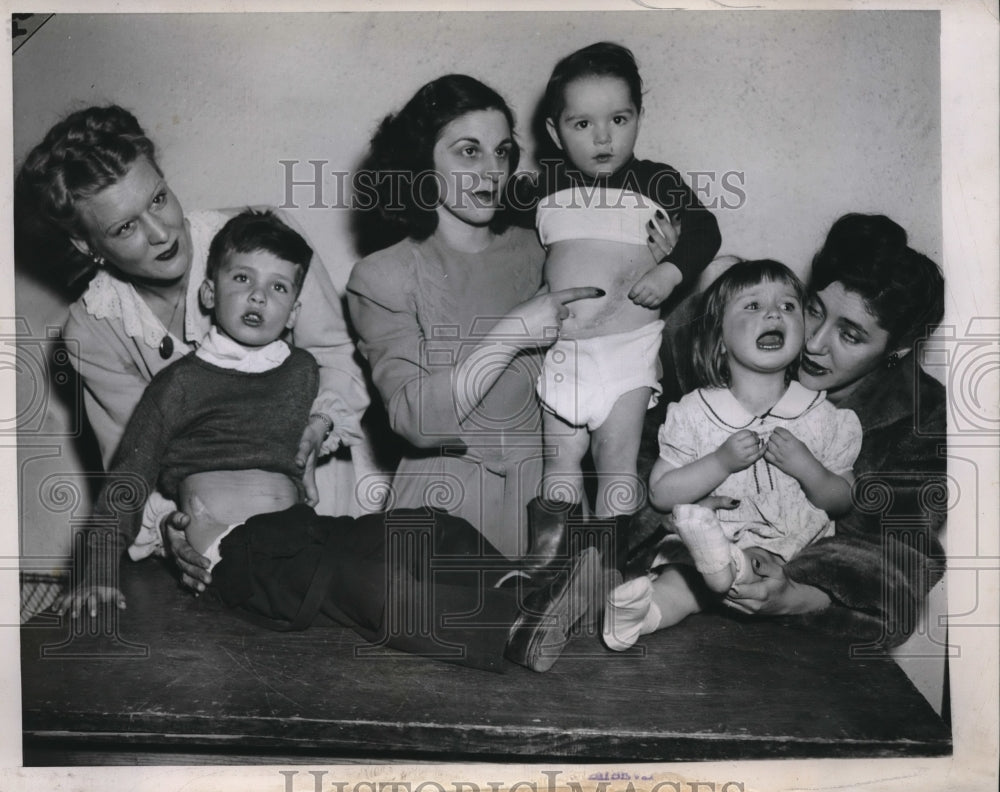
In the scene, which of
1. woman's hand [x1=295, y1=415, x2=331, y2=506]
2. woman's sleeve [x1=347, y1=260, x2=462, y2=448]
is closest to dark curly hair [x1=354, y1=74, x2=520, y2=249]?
woman's sleeve [x1=347, y1=260, x2=462, y2=448]

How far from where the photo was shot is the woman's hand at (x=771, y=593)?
109 inches

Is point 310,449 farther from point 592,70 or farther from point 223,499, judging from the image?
point 592,70

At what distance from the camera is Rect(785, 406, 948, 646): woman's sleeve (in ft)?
9.26

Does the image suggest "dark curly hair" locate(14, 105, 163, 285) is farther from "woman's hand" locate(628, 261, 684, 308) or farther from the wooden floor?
"woman's hand" locate(628, 261, 684, 308)

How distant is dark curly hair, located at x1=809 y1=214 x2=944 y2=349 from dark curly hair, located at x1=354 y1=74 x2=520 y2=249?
0.82 meters

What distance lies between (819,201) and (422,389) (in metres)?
1.10

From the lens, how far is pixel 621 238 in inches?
111

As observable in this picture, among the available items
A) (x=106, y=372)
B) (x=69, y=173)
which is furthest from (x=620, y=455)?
(x=69, y=173)

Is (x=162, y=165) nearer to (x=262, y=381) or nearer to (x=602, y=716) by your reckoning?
(x=262, y=381)

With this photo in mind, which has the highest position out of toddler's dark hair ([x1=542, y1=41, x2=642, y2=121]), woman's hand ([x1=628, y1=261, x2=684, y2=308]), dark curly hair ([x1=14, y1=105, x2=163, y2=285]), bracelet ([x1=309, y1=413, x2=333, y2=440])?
toddler's dark hair ([x1=542, y1=41, x2=642, y2=121])

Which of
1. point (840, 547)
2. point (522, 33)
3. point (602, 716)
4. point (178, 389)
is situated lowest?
point (602, 716)

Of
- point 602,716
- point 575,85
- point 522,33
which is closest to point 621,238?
point 575,85

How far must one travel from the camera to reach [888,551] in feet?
9.32

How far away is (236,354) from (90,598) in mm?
711
